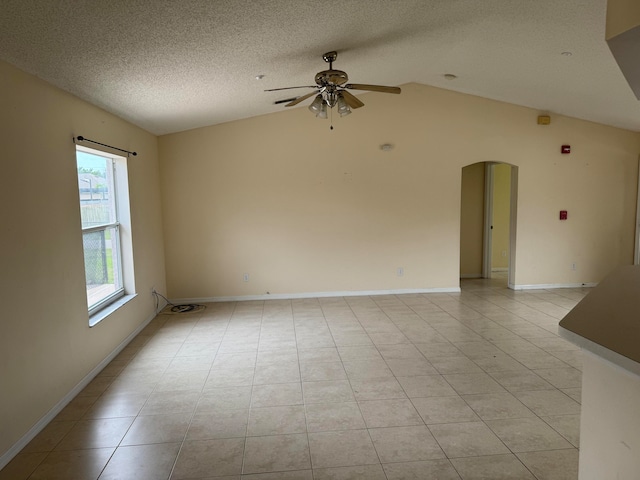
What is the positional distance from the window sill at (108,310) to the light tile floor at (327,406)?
0.44 m

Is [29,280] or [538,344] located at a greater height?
[29,280]

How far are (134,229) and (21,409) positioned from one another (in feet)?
7.82

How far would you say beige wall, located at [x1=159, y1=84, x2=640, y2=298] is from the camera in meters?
5.76

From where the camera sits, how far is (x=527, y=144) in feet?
20.2

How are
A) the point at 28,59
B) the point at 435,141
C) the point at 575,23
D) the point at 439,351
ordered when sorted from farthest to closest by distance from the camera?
the point at 435,141 → the point at 439,351 → the point at 575,23 → the point at 28,59

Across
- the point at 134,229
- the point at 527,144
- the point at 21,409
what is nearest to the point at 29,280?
the point at 21,409

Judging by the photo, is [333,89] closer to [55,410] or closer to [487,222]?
[55,410]

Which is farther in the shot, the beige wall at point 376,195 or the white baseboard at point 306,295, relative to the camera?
the white baseboard at point 306,295

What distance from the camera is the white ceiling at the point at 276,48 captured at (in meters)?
2.29

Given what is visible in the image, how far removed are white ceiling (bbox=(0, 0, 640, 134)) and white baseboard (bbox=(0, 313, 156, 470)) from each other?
7.28ft

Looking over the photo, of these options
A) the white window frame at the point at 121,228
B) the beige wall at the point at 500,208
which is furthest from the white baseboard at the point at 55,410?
the beige wall at the point at 500,208

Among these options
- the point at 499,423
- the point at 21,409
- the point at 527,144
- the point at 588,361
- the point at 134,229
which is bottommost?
the point at 499,423

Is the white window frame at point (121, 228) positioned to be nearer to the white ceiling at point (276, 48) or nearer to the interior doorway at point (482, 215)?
the white ceiling at point (276, 48)

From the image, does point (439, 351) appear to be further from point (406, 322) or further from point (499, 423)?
point (499, 423)
